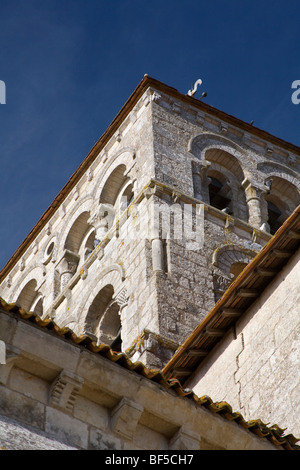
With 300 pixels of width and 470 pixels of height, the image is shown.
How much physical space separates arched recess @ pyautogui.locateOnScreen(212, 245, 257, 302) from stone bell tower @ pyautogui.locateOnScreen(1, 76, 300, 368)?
0.03 m

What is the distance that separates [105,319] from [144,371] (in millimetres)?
11853

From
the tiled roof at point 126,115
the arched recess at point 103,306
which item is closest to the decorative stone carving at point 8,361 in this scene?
the arched recess at point 103,306

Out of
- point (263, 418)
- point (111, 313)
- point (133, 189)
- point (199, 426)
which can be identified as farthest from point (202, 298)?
point (199, 426)

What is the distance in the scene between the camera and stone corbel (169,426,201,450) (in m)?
8.62

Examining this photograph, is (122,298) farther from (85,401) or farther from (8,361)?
(8,361)

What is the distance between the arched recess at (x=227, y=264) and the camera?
19531 mm

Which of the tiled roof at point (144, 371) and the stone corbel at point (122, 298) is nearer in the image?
the tiled roof at point (144, 371)

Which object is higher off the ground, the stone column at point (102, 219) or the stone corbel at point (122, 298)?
the stone column at point (102, 219)

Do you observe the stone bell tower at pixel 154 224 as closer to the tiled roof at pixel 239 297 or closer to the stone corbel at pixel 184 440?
the tiled roof at pixel 239 297

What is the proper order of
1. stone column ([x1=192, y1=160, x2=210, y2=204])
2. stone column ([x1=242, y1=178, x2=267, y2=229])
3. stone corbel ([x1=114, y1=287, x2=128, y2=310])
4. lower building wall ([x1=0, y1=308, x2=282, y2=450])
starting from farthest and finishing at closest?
1. stone column ([x1=242, y1=178, x2=267, y2=229])
2. stone column ([x1=192, y1=160, x2=210, y2=204])
3. stone corbel ([x1=114, y1=287, x2=128, y2=310])
4. lower building wall ([x1=0, y1=308, x2=282, y2=450])

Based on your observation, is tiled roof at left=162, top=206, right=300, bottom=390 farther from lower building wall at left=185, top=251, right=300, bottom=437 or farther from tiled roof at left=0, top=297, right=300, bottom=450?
tiled roof at left=0, top=297, right=300, bottom=450

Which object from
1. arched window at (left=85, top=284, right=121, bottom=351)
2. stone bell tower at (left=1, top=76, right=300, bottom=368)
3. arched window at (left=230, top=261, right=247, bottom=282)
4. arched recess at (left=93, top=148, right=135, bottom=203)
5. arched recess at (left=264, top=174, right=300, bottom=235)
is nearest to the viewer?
stone bell tower at (left=1, top=76, right=300, bottom=368)

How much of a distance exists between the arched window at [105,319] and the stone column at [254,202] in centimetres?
372

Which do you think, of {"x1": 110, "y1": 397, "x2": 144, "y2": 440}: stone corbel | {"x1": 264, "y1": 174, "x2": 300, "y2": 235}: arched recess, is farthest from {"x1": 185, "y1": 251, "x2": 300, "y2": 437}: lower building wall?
{"x1": 264, "y1": 174, "x2": 300, "y2": 235}: arched recess
